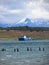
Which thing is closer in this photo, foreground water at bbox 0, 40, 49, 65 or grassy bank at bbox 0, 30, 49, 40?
foreground water at bbox 0, 40, 49, 65

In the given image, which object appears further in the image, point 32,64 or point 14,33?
point 14,33

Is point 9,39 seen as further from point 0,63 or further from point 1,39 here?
point 0,63

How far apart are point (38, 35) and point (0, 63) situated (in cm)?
11622

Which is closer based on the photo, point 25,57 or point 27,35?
point 25,57

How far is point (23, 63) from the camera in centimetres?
4062

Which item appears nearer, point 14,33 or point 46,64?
point 46,64

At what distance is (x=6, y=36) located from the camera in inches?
5945

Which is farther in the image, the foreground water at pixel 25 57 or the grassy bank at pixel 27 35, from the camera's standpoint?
the grassy bank at pixel 27 35

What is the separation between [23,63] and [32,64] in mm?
1471

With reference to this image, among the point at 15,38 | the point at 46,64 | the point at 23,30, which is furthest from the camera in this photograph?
the point at 23,30

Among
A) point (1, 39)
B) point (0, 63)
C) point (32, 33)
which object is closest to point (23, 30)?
point (32, 33)

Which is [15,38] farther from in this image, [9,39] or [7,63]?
[7,63]

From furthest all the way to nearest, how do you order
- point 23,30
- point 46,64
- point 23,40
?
point 23,30
point 23,40
point 46,64

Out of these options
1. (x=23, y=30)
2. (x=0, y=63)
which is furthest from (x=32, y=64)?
(x=23, y=30)
